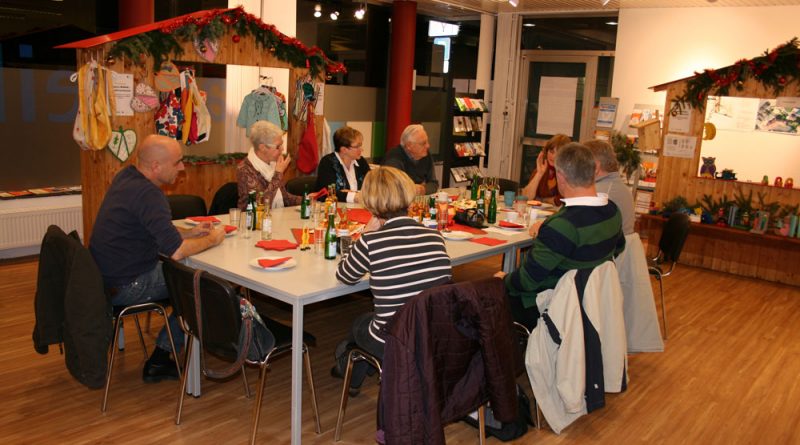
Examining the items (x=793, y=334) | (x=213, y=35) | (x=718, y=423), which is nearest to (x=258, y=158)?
(x=213, y=35)

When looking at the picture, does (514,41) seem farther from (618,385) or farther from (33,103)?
(618,385)

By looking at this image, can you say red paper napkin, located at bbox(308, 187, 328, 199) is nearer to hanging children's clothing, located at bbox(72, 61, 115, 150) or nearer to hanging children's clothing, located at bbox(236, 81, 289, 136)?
hanging children's clothing, located at bbox(72, 61, 115, 150)

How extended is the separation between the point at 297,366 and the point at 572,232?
1.53 metres

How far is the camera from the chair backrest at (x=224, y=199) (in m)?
5.15

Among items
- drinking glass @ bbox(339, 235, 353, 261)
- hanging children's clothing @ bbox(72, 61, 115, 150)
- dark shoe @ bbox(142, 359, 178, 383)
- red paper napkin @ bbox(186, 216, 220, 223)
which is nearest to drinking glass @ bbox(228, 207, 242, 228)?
red paper napkin @ bbox(186, 216, 220, 223)

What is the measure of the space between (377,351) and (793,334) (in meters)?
4.10

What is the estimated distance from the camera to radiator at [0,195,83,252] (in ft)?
20.1

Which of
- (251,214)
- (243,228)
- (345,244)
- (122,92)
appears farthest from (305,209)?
(122,92)

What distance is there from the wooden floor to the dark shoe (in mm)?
43

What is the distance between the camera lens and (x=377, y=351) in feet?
10.7

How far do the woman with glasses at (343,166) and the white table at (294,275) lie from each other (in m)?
1.11

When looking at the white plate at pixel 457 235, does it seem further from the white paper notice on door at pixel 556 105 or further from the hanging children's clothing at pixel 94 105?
the white paper notice on door at pixel 556 105

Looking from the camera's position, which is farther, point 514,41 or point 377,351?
point 514,41

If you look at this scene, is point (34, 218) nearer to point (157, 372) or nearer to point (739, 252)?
point (157, 372)
